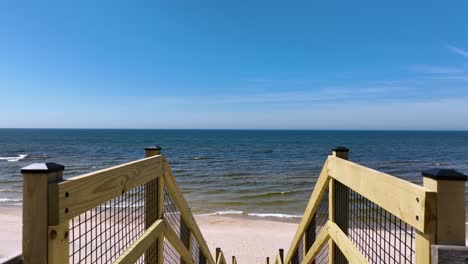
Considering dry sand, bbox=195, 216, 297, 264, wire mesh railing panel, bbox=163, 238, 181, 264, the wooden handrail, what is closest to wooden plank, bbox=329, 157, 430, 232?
the wooden handrail

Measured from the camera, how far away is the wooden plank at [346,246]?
1.92 meters

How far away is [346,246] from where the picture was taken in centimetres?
217

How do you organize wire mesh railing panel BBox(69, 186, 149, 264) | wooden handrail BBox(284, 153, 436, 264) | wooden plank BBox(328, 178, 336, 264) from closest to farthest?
wooden handrail BBox(284, 153, 436, 264), wire mesh railing panel BBox(69, 186, 149, 264), wooden plank BBox(328, 178, 336, 264)

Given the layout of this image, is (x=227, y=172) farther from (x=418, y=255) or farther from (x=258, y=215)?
(x=418, y=255)

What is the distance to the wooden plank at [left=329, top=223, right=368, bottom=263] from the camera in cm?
192

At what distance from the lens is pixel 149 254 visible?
2340 mm

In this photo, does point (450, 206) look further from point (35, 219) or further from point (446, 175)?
point (35, 219)

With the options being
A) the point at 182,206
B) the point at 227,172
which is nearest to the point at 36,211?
the point at 182,206

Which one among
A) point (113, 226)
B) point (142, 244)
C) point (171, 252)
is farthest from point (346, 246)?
point (171, 252)

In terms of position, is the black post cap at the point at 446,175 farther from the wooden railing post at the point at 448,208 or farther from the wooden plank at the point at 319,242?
the wooden plank at the point at 319,242

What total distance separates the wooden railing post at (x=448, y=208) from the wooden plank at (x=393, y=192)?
39mm

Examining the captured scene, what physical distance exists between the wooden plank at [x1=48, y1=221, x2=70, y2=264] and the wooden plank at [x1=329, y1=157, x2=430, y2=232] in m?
1.36

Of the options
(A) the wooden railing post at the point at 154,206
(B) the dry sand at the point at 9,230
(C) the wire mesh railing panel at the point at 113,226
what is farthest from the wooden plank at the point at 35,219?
(B) the dry sand at the point at 9,230

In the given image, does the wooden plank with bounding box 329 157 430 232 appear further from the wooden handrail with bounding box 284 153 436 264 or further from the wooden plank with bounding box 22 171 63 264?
the wooden plank with bounding box 22 171 63 264
